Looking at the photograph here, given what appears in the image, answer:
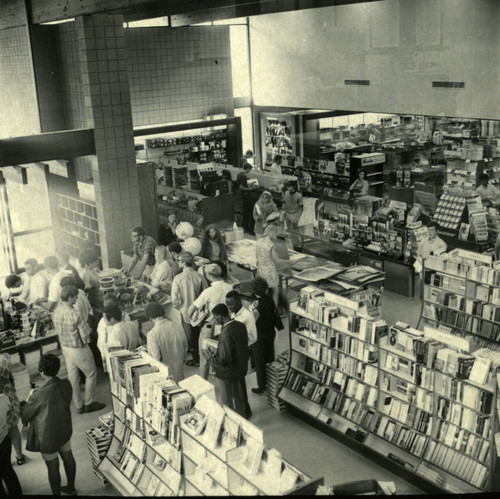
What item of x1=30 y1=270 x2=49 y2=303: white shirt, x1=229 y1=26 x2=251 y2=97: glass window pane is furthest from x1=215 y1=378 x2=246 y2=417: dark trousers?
x1=229 y1=26 x2=251 y2=97: glass window pane

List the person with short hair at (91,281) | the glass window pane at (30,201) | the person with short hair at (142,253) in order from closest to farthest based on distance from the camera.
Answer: the person with short hair at (91,281) → the person with short hair at (142,253) → the glass window pane at (30,201)

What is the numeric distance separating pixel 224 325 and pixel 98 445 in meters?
1.72

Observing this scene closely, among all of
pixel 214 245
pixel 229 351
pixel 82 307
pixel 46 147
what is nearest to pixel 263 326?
pixel 229 351

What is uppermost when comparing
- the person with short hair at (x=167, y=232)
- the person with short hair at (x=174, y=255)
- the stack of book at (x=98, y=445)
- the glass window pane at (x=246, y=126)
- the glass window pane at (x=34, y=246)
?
the glass window pane at (x=246, y=126)

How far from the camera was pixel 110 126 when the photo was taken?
34.0ft

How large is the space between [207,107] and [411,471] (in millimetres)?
14179

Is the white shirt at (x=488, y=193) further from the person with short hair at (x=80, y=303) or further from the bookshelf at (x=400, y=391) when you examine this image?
the person with short hair at (x=80, y=303)

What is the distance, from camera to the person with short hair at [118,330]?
6.69 metres

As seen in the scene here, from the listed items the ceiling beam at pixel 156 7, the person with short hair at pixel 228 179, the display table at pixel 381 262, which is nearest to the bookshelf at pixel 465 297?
the display table at pixel 381 262

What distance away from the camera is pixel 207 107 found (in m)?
18.3

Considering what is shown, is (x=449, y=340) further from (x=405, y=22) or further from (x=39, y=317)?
(x=405, y=22)

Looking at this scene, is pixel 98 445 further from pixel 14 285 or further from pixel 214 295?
pixel 14 285

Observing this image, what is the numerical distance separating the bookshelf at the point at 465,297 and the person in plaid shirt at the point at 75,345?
15.1ft

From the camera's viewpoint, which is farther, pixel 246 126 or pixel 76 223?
pixel 246 126
